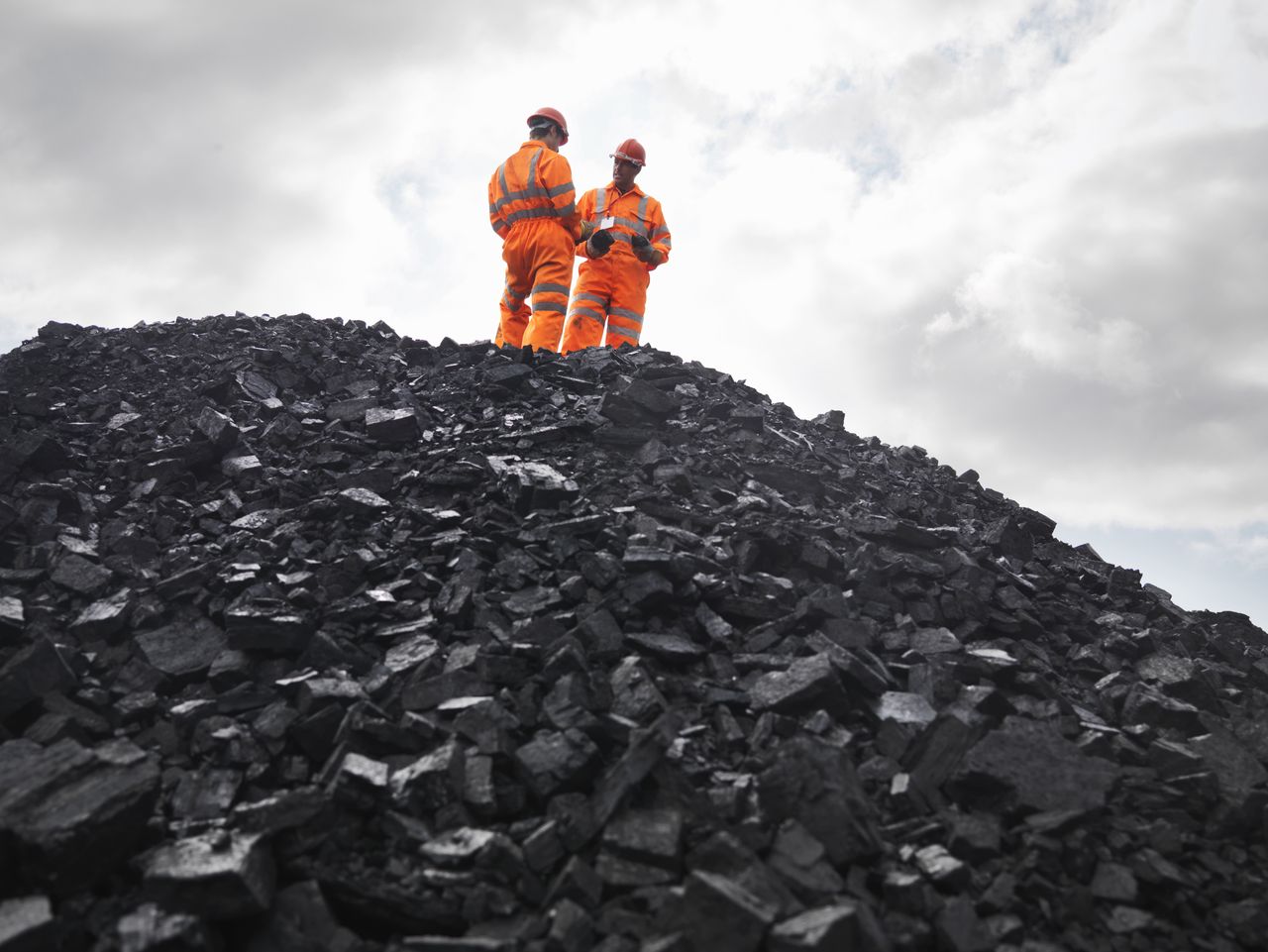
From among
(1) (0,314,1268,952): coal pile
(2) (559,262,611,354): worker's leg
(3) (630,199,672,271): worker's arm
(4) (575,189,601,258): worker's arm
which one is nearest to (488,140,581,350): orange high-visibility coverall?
(4) (575,189,601,258): worker's arm

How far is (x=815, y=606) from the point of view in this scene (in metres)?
5.32

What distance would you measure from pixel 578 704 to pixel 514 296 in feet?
24.0

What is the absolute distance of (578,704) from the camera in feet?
14.4

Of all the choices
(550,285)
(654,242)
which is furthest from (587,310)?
(654,242)

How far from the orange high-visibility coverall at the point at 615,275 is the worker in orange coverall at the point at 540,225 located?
0.58 meters

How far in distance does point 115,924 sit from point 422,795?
1.23 m

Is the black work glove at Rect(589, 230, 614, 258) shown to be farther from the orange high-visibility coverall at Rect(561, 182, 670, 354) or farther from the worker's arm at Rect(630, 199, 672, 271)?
the worker's arm at Rect(630, 199, 672, 271)

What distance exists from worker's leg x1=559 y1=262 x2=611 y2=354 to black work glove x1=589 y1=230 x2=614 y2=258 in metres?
0.29

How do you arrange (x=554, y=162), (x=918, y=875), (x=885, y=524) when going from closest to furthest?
(x=918, y=875) → (x=885, y=524) → (x=554, y=162)

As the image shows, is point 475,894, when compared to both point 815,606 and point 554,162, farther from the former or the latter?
point 554,162

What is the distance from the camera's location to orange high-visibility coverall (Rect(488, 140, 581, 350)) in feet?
32.5

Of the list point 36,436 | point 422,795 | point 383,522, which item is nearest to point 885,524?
point 383,522

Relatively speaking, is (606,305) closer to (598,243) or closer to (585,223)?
(598,243)

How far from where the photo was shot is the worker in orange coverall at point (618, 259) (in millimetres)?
10883
